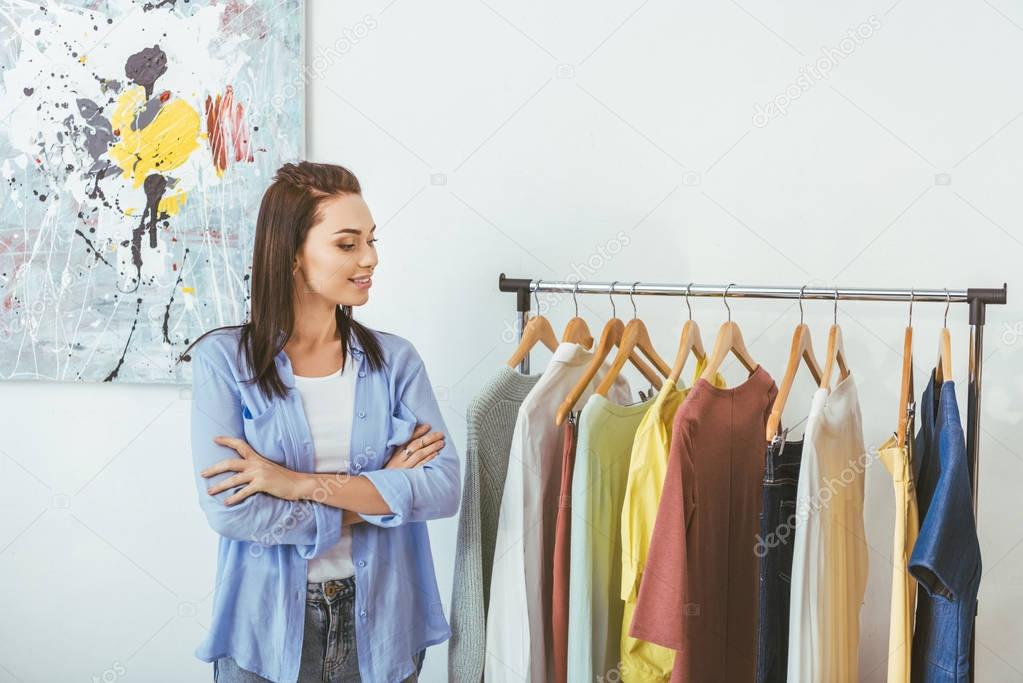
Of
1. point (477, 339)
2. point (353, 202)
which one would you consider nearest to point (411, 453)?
point (353, 202)

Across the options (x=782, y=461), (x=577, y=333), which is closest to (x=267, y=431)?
(x=577, y=333)

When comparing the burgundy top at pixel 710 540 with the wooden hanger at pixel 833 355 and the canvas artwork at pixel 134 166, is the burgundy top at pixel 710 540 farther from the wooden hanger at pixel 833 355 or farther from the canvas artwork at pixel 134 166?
the canvas artwork at pixel 134 166

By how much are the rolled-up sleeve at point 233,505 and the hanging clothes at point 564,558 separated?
42cm

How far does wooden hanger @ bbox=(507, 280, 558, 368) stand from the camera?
6.54ft

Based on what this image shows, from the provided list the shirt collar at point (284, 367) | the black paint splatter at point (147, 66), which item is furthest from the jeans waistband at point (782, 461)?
the black paint splatter at point (147, 66)

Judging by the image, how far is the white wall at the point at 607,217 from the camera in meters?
2.11

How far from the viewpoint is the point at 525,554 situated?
1.85 m

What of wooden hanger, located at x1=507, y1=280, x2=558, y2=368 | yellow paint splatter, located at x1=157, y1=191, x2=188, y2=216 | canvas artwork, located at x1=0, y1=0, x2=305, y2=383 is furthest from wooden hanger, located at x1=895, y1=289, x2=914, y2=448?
yellow paint splatter, located at x1=157, y1=191, x2=188, y2=216

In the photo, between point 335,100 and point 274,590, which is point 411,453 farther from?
point 335,100

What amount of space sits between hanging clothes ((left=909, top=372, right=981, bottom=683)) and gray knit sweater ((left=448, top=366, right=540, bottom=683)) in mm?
777

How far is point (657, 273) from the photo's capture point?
227cm

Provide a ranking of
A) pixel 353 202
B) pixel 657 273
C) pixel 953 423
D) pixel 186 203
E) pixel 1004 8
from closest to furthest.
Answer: pixel 953 423 < pixel 353 202 < pixel 1004 8 < pixel 657 273 < pixel 186 203

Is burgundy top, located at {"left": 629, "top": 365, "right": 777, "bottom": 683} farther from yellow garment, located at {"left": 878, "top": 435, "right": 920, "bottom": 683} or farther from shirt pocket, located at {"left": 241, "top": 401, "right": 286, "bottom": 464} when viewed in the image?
shirt pocket, located at {"left": 241, "top": 401, "right": 286, "bottom": 464}

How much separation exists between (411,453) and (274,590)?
33 cm
